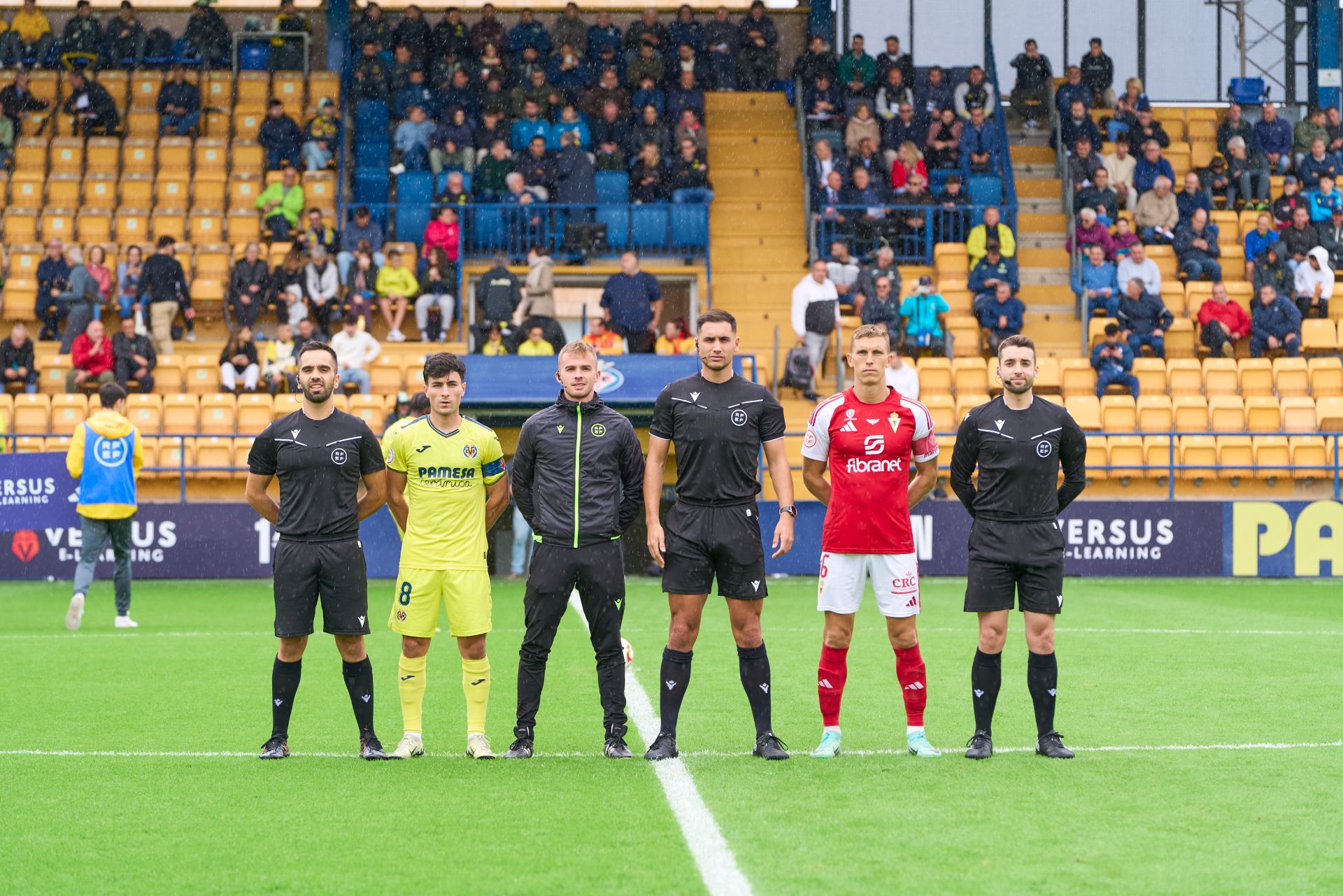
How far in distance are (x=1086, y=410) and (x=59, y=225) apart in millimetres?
15169

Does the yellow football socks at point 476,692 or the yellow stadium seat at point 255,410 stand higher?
the yellow stadium seat at point 255,410

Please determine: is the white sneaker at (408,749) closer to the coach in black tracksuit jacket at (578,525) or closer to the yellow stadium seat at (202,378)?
the coach in black tracksuit jacket at (578,525)

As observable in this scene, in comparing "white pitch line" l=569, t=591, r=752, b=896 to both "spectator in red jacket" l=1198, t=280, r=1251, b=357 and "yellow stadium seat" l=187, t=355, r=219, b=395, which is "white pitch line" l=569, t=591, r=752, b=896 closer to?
"yellow stadium seat" l=187, t=355, r=219, b=395

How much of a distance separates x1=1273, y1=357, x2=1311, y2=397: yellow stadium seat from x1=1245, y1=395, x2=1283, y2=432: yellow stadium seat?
0.71 meters

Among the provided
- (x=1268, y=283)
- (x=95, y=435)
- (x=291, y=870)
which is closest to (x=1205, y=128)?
(x=1268, y=283)

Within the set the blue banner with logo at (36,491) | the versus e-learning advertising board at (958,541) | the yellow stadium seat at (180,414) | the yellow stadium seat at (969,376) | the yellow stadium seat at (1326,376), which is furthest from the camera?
the yellow stadium seat at (1326,376)

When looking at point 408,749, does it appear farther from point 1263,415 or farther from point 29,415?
point 1263,415

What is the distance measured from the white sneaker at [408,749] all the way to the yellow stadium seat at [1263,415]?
1557 cm

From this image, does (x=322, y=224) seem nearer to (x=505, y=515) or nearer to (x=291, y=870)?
(x=505, y=515)

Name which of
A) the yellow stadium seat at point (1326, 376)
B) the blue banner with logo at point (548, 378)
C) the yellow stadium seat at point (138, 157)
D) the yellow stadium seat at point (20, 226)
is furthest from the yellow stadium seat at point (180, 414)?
the yellow stadium seat at point (1326, 376)

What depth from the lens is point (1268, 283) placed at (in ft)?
73.6

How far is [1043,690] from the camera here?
7.22m

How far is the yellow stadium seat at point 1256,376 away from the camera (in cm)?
2089

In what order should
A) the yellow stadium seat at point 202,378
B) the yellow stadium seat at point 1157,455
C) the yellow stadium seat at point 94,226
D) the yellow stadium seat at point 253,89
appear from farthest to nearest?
the yellow stadium seat at point 253,89 < the yellow stadium seat at point 94,226 < the yellow stadium seat at point 202,378 < the yellow stadium seat at point 1157,455
